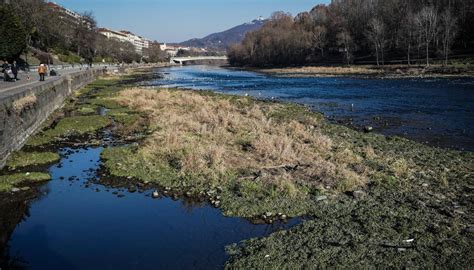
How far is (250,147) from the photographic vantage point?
19.0m

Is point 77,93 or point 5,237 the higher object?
point 77,93

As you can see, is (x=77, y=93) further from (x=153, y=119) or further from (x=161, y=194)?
(x=161, y=194)

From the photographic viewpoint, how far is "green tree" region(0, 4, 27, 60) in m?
48.1

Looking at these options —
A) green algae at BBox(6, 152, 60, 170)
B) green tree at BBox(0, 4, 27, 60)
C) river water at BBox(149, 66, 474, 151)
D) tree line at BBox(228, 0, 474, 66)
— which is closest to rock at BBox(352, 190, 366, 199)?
river water at BBox(149, 66, 474, 151)

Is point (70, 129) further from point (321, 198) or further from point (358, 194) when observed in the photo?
point (358, 194)

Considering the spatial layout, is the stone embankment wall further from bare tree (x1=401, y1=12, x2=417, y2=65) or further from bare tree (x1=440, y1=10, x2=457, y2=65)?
bare tree (x1=401, y1=12, x2=417, y2=65)

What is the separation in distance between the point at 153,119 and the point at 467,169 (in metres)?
19.2

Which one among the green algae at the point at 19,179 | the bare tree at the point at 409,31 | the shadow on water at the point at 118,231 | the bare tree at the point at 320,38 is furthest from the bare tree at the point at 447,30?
the green algae at the point at 19,179

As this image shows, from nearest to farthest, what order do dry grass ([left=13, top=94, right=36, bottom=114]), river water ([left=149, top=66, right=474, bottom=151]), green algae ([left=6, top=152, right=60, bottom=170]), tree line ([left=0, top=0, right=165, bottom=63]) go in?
green algae ([left=6, top=152, right=60, bottom=170]) → dry grass ([left=13, top=94, right=36, bottom=114]) → river water ([left=149, top=66, right=474, bottom=151]) → tree line ([left=0, top=0, right=165, bottom=63])

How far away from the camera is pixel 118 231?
11.6 metres

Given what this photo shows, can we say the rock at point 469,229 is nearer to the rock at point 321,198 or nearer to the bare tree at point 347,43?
the rock at point 321,198

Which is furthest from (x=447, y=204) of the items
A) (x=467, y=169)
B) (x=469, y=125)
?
(x=469, y=125)

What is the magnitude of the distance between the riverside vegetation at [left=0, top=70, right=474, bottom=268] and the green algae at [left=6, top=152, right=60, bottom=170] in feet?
1.18

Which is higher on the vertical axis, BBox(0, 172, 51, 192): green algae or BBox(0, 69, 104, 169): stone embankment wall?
BBox(0, 69, 104, 169): stone embankment wall
